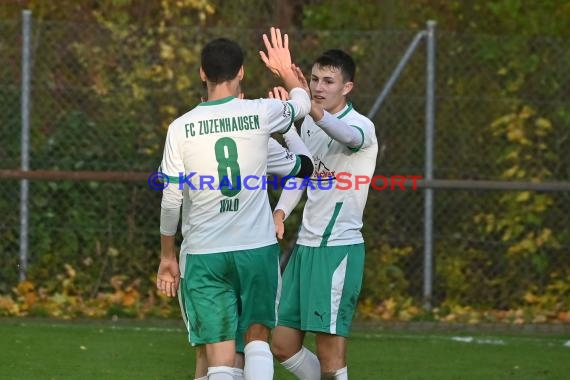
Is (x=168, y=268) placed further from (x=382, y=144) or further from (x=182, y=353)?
(x=382, y=144)

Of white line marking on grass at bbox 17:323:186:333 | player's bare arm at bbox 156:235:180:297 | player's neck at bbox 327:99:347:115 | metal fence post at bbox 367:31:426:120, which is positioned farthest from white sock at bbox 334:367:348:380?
metal fence post at bbox 367:31:426:120

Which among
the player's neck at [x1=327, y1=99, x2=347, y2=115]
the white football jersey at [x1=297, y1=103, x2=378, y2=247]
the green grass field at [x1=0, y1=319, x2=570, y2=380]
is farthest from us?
the green grass field at [x1=0, y1=319, x2=570, y2=380]

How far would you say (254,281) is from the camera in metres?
5.85

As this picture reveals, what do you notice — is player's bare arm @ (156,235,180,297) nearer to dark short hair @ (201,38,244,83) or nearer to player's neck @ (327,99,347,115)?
dark short hair @ (201,38,244,83)

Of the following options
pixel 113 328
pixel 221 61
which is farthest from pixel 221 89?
pixel 113 328

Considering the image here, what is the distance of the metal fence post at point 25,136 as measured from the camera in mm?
10266

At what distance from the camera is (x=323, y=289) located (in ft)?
21.7

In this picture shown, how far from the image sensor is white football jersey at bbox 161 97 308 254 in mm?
5676

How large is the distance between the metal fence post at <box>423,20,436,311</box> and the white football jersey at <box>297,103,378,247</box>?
Answer: 149 inches

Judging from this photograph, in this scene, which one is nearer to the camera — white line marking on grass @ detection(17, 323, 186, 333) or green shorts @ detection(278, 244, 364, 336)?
green shorts @ detection(278, 244, 364, 336)

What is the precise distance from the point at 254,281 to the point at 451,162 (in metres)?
5.18

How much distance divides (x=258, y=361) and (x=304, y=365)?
0.77 meters

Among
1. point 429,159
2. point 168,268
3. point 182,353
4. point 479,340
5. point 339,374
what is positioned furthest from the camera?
point 429,159

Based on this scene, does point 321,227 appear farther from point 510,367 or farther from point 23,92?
point 23,92
